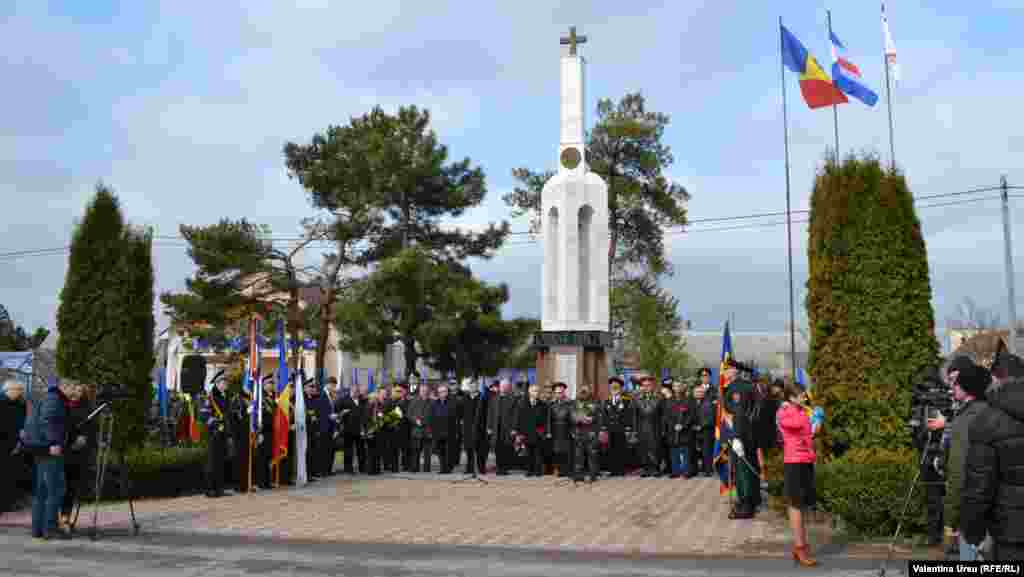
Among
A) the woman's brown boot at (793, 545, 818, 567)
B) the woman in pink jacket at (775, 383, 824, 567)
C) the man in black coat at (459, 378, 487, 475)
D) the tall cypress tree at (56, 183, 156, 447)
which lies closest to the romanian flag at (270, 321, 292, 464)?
the tall cypress tree at (56, 183, 156, 447)

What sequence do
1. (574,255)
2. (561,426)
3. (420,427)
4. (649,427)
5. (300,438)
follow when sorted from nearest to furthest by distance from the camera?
(300,438) < (561,426) < (649,427) < (420,427) < (574,255)

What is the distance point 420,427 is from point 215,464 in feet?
18.0

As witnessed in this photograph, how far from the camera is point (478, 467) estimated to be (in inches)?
791

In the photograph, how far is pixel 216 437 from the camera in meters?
15.1

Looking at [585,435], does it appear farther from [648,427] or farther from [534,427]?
[648,427]

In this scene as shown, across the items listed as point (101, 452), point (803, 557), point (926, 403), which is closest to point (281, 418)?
point (101, 452)

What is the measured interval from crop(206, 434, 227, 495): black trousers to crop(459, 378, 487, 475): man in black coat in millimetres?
5455

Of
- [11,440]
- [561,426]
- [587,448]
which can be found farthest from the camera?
[561,426]

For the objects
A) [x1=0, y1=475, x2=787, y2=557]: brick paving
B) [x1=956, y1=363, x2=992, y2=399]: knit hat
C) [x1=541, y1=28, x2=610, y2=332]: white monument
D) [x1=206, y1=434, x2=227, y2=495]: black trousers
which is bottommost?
[x1=0, y1=475, x2=787, y2=557]: brick paving

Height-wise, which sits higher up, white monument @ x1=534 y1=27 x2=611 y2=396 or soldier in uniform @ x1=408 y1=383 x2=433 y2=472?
white monument @ x1=534 y1=27 x2=611 y2=396

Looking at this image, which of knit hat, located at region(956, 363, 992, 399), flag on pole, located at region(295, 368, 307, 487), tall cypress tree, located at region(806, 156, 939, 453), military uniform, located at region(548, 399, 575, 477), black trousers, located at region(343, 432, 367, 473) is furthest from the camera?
black trousers, located at region(343, 432, 367, 473)

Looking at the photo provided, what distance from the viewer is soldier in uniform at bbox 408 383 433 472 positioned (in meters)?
19.7

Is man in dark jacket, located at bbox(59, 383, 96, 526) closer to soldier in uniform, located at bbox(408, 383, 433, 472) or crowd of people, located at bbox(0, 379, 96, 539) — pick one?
crowd of people, located at bbox(0, 379, 96, 539)

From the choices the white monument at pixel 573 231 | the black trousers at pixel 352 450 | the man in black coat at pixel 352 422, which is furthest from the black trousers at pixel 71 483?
the white monument at pixel 573 231
